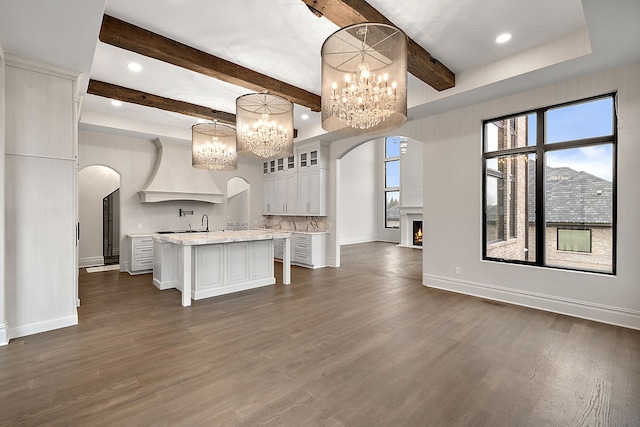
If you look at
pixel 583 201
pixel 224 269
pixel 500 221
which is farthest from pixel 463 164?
pixel 224 269

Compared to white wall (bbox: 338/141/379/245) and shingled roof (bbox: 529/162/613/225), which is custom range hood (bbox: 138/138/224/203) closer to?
white wall (bbox: 338/141/379/245)

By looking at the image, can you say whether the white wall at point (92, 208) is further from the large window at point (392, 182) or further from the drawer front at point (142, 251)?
the large window at point (392, 182)

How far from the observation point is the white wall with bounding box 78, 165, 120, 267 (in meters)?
7.64

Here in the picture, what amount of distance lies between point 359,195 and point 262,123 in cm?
929

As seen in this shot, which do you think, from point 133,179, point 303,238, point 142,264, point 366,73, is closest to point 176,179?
point 133,179

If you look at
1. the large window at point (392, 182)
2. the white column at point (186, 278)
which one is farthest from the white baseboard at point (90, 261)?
the large window at point (392, 182)

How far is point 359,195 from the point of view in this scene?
13.0m

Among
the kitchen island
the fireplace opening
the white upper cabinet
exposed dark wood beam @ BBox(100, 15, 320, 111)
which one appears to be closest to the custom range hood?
the white upper cabinet

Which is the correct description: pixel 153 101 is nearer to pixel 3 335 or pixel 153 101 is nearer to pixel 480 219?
pixel 3 335

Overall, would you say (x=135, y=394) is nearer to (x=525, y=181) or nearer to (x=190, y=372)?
(x=190, y=372)

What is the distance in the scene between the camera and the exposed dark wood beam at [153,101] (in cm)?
466

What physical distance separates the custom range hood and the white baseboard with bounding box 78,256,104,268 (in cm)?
214

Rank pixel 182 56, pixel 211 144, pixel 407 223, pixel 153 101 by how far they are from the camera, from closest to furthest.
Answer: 1. pixel 182 56
2. pixel 211 144
3. pixel 153 101
4. pixel 407 223

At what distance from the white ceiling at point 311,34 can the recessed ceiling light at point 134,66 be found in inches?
2.7
